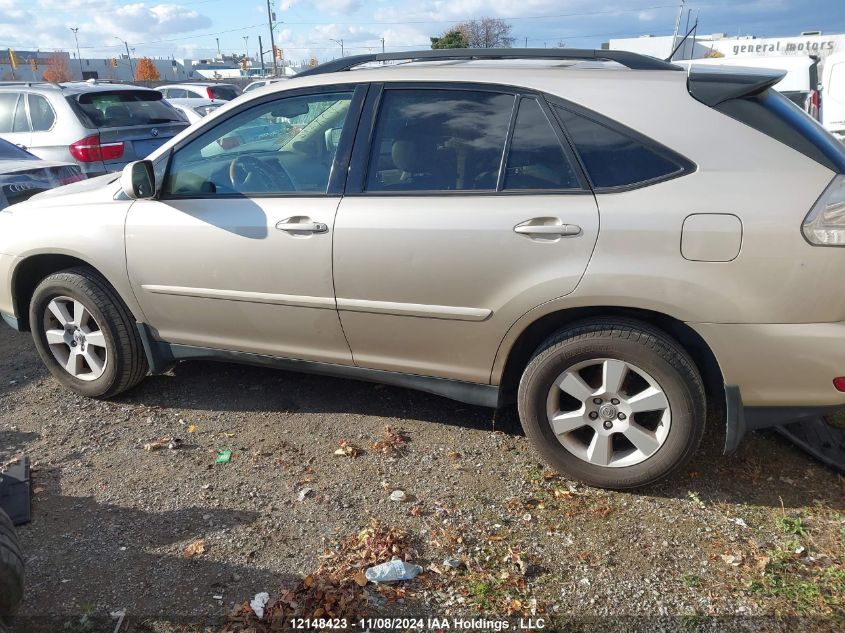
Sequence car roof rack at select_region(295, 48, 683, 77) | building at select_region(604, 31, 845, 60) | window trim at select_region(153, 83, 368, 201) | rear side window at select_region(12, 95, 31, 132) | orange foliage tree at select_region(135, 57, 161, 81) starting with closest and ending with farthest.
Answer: car roof rack at select_region(295, 48, 683, 77)
window trim at select_region(153, 83, 368, 201)
rear side window at select_region(12, 95, 31, 132)
building at select_region(604, 31, 845, 60)
orange foliage tree at select_region(135, 57, 161, 81)

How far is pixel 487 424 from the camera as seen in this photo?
374cm

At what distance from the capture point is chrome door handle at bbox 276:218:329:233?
318cm

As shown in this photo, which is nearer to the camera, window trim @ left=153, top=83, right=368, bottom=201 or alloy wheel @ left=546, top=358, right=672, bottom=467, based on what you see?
alloy wheel @ left=546, top=358, right=672, bottom=467

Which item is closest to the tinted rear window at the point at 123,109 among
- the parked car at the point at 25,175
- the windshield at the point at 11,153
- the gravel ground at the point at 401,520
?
the windshield at the point at 11,153

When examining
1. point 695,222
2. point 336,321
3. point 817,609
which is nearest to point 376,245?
point 336,321

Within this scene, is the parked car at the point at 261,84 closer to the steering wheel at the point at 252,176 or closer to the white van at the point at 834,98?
the steering wheel at the point at 252,176

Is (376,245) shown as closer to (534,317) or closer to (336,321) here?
(336,321)

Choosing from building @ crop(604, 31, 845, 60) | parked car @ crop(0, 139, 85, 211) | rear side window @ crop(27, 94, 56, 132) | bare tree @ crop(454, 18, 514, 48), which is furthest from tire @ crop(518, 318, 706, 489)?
bare tree @ crop(454, 18, 514, 48)

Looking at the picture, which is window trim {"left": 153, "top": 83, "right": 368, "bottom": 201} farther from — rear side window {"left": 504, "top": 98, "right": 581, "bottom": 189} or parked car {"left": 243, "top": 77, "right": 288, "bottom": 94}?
rear side window {"left": 504, "top": 98, "right": 581, "bottom": 189}

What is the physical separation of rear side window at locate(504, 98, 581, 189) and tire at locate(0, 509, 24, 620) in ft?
7.54

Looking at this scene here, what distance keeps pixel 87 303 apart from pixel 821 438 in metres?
3.94

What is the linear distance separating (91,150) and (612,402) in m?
6.63

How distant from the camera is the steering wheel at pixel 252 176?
3432 millimetres

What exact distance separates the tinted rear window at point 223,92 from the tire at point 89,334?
1678 cm
